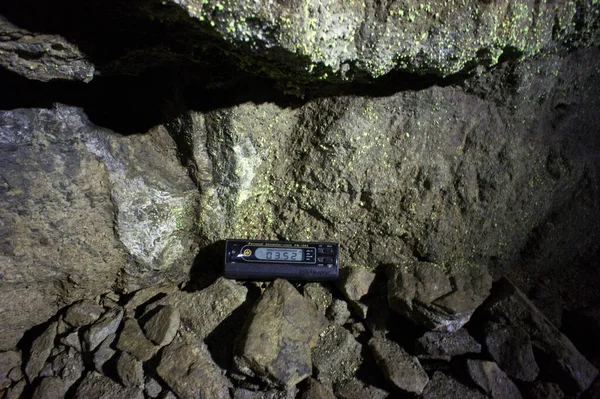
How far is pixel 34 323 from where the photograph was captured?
4.42 ft

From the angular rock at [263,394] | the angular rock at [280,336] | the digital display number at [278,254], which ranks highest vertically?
the digital display number at [278,254]

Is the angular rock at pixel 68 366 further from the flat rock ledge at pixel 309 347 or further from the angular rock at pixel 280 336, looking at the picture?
the angular rock at pixel 280 336

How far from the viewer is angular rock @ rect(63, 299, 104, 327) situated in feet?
4.27

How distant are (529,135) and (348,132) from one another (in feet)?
1.89

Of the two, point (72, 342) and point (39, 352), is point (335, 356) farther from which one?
point (39, 352)

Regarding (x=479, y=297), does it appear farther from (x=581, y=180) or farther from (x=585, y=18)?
(x=585, y=18)

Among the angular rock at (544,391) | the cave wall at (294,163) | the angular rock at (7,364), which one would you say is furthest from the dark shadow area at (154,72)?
the angular rock at (544,391)

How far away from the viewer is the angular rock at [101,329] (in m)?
1.24

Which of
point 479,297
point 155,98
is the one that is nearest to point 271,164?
point 155,98

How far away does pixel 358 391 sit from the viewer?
118cm

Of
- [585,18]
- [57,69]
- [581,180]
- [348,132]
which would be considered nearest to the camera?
[57,69]

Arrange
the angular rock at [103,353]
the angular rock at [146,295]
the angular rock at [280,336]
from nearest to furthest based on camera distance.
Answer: the angular rock at [280,336] < the angular rock at [103,353] < the angular rock at [146,295]

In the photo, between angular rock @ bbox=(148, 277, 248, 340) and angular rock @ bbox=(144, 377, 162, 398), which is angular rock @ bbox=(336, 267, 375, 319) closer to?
angular rock @ bbox=(148, 277, 248, 340)

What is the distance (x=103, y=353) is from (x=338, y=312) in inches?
27.4
